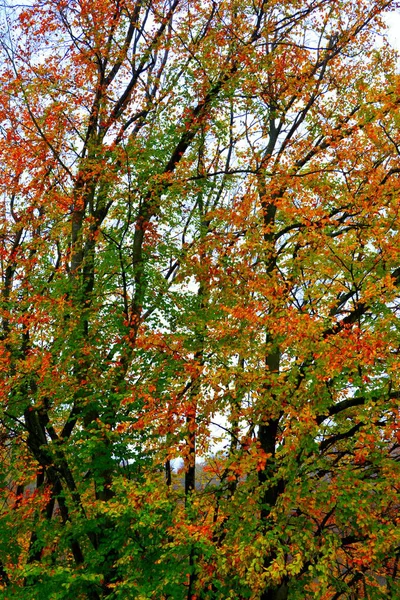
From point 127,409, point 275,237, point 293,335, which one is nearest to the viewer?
point 293,335

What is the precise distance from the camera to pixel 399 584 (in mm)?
8086

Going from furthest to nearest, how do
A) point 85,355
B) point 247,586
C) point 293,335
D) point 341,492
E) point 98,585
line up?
1. point 85,355
2. point 98,585
3. point 247,586
4. point 293,335
5. point 341,492

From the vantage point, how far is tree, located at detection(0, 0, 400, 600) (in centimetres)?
788

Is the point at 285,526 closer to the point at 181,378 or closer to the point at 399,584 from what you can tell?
the point at 399,584

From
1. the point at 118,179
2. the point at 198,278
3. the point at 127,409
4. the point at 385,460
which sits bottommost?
the point at 385,460

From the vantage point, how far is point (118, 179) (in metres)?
10.9

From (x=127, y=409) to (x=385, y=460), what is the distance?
5131 mm

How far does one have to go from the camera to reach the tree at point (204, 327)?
310 inches

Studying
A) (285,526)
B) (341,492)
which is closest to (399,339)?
(341,492)

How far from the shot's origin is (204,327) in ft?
35.2

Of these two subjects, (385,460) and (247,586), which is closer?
(385,460)

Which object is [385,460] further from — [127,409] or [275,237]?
[275,237]

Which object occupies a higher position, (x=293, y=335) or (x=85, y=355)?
(x=85, y=355)

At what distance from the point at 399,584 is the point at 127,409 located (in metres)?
5.87
